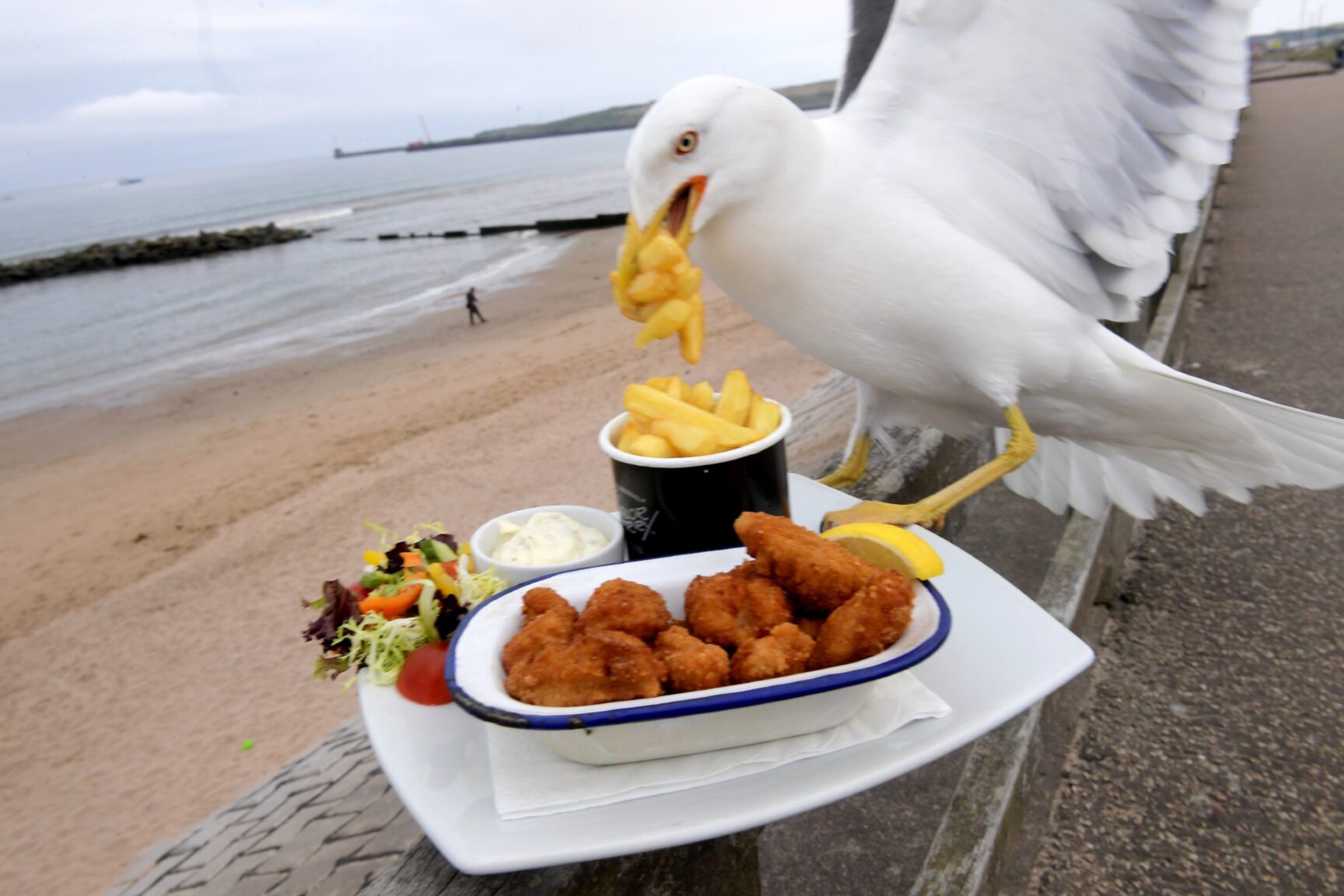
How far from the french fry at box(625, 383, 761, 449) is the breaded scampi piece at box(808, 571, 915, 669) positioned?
475mm

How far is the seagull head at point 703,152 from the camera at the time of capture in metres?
1.58

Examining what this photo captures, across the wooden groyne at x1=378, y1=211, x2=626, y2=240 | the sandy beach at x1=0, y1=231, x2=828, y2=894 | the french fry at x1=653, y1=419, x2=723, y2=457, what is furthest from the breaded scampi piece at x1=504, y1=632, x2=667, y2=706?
the wooden groyne at x1=378, y1=211, x2=626, y2=240

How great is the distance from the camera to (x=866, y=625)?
1.15 m

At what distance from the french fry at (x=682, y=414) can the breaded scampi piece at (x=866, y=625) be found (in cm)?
48

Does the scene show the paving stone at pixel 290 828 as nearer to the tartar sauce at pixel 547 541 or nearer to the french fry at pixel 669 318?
the tartar sauce at pixel 547 541

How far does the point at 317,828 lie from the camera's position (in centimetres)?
299

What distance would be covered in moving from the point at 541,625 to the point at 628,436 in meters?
0.54

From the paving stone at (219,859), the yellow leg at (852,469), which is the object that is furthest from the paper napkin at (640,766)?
the paving stone at (219,859)

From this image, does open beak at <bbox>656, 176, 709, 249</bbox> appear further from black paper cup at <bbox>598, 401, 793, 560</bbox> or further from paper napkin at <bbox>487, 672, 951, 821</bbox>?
paper napkin at <bbox>487, 672, 951, 821</bbox>

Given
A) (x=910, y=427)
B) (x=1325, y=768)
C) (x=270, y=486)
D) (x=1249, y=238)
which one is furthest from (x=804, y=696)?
(x=1249, y=238)

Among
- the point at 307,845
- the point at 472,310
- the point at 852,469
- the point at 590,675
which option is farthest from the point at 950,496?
the point at 472,310

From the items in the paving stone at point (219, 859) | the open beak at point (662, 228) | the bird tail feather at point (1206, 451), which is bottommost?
the paving stone at point (219, 859)

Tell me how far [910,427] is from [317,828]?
2344mm

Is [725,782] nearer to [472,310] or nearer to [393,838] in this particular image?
[393,838]
